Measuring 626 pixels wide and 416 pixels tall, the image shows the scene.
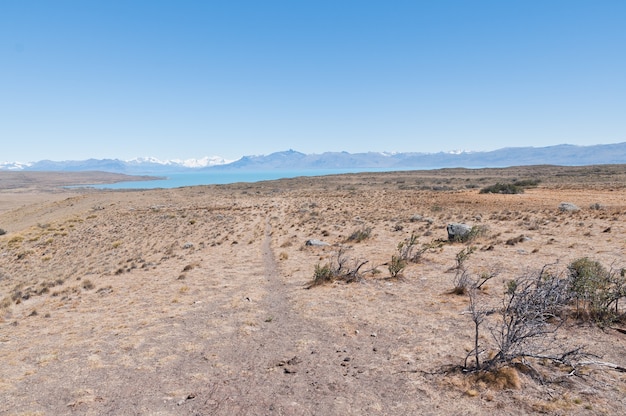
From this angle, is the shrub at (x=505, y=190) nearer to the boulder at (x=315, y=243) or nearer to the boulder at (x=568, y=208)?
the boulder at (x=568, y=208)

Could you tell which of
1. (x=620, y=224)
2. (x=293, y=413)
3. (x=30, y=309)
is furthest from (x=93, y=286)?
(x=620, y=224)

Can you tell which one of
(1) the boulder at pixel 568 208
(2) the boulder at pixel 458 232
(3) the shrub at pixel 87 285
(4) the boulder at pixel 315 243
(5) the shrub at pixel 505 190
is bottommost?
(3) the shrub at pixel 87 285

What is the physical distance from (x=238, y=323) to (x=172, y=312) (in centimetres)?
275

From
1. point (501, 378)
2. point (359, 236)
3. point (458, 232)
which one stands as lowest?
point (359, 236)

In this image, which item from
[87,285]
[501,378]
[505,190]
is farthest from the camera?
[505,190]

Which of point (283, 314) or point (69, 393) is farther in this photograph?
point (283, 314)

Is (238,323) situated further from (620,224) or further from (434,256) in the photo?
(620,224)

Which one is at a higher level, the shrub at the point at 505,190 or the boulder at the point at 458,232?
the shrub at the point at 505,190

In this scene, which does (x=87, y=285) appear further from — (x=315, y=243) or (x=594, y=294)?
(x=594, y=294)

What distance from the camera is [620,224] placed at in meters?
21.1

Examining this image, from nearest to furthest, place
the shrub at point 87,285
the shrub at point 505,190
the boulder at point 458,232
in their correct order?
the shrub at point 87,285
the boulder at point 458,232
the shrub at point 505,190

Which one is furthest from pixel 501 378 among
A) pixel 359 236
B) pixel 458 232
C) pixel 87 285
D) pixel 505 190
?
pixel 505 190

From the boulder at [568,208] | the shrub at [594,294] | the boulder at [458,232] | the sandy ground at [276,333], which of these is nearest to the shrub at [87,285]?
the sandy ground at [276,333]

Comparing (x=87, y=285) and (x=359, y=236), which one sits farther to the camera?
(x=359, y=236)
